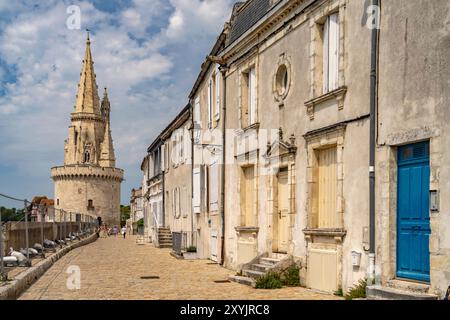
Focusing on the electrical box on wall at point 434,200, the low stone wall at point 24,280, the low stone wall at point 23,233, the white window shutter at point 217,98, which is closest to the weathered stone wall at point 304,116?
the white window shutter at point 217,98

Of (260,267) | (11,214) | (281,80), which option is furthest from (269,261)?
(11,214)

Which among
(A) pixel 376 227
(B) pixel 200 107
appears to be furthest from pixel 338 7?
(B) pixel 200 107

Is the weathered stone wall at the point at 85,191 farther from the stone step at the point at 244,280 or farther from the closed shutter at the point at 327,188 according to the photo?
the closed shutter at the point at 327,188

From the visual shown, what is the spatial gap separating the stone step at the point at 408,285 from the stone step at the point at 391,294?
8 centimetres

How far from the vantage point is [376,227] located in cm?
944

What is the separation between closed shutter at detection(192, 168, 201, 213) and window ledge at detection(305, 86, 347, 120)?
9.34m

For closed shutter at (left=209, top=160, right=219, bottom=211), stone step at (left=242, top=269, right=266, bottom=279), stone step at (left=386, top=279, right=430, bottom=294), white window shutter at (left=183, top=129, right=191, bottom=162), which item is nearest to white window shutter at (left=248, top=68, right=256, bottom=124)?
closed shutter at (left=209, top=160, right=219, bottom=211)

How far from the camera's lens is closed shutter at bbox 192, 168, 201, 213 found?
20.9m

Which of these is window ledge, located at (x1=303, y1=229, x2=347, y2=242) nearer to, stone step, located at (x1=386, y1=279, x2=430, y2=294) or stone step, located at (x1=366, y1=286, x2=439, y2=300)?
stone step, located at (x1=366, y1=286, x2=439, y2=300)

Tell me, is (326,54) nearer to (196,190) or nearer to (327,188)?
(327,188)

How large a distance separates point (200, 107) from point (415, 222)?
534 inches

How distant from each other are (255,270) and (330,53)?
5096mm

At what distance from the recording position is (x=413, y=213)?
8.74 meters
